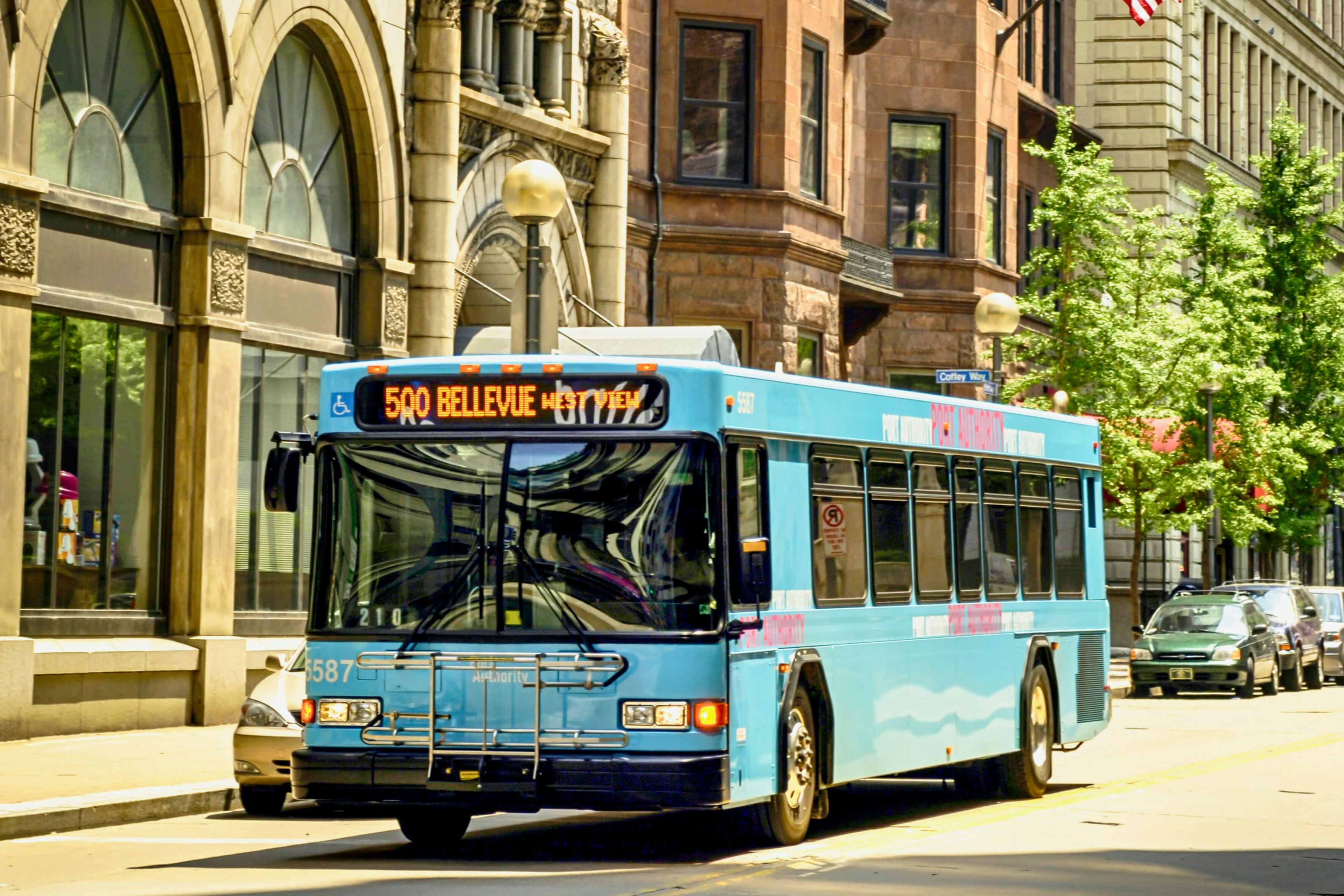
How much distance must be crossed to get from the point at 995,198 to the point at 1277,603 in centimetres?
1045

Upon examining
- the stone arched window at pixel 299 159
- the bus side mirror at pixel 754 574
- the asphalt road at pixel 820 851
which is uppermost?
the stone arched window at pixel 299 159

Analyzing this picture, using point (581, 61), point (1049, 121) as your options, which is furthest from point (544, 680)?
point (1049, 121)

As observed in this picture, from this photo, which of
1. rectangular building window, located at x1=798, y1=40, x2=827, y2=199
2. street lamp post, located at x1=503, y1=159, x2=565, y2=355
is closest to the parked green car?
rectangular building window, located at x1=798, y1=40, x2=827, y2=199

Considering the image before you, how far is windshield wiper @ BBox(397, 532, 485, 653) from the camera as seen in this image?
40.4 feet

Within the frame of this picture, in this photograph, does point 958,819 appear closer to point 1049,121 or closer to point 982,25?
point 982,25

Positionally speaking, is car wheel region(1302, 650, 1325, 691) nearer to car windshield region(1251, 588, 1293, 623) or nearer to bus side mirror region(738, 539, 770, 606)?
car windshield region(1251, 588, 1293, 623)

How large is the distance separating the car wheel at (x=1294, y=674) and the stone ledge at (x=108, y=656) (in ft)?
67.1

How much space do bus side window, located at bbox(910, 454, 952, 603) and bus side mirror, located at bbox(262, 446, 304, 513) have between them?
4.52m

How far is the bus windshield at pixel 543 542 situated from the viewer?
480 inches

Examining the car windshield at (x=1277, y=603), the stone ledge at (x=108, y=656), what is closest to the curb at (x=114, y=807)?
the stone ledge at (x=108, y=656)

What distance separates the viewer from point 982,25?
1636 inches

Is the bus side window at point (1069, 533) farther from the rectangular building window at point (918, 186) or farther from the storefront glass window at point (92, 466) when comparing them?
the rectangular building window at point (918, 186)

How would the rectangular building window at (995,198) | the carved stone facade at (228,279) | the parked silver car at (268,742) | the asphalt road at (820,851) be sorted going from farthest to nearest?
the rectangular building window at (995,198) → the carved stone facade at (228,279) → the parked silver car at (268,742) → the asphalt road at (820,851)

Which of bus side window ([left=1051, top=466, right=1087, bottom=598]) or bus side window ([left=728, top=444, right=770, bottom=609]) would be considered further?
bus side window ([left=1051, top=466, right=1087, bottom=598])
